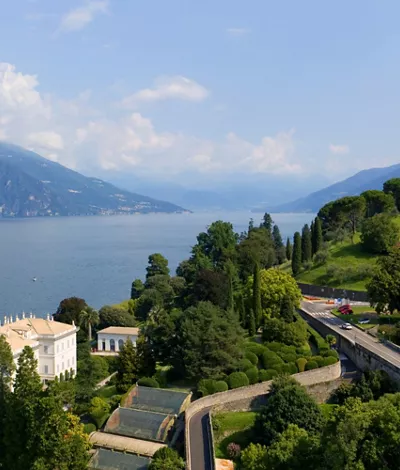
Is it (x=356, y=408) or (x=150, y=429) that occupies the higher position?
(x=356, y=408)

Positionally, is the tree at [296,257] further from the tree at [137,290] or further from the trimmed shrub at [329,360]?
the trimmed shrub at [329,360]

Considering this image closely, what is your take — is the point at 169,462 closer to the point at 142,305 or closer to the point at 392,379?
the point at 392,379

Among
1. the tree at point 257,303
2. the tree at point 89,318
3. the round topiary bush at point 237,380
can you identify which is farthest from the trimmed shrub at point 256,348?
the tree at point 89,318

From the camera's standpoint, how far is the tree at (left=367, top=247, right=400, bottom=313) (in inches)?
1688

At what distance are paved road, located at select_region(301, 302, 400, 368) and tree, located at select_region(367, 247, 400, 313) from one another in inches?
123

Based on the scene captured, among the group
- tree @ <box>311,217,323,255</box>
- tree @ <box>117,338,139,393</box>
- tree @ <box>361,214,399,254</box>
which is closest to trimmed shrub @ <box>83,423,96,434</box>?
tree @ <box>117,338,139,393</box>

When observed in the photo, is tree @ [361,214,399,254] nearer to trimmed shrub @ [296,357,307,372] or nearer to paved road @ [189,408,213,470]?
trimmed shrub @ [296,357,307,372]

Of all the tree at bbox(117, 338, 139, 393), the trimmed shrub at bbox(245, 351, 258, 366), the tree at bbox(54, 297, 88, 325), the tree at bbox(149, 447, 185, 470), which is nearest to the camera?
the tree at bbox(149, 447, 185, 470)

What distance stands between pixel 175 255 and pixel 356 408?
126895mm

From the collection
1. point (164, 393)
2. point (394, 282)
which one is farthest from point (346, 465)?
point (394, 282)

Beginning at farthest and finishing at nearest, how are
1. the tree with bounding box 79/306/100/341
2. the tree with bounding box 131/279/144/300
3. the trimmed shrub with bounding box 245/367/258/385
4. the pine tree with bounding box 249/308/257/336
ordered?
the tree with bounding box 131/279/144/300 → the tree with bounding box 79/306/100/341 → the pine tree with bounding box 249/308/257/336 → the trimmed shrub with bounding box 245/367/258/385

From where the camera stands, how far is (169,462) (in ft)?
83.0

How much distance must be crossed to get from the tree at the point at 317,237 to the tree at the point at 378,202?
11911 millimetres

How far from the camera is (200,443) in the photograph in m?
27.1
